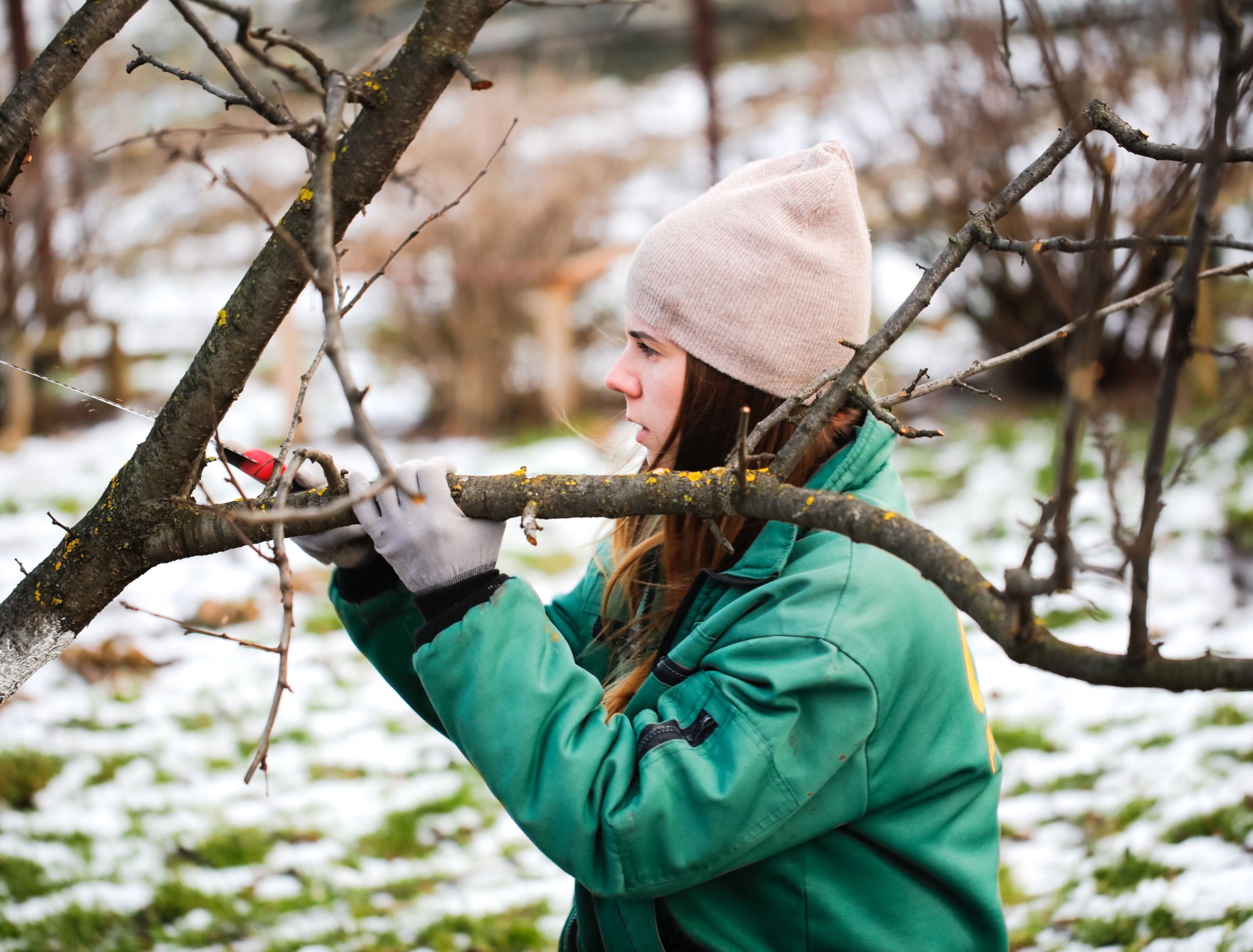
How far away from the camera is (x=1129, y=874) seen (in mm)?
2648

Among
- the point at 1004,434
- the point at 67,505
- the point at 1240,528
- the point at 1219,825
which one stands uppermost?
the point at 1004,434

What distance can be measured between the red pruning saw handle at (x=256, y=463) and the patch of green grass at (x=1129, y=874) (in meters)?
2.19

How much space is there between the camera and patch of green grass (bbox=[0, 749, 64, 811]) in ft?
10.7

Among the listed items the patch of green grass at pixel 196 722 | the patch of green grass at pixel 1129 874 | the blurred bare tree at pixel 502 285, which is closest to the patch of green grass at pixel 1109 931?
the patch of green grass at pixel 1129 874

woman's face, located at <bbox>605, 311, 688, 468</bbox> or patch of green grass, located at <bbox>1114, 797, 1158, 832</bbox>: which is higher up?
woman's face, located at <bbox>605, 311, 688, 468</bbox>

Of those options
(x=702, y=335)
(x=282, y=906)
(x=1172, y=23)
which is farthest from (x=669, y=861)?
(x=1172, y=23)

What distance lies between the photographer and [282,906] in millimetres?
2764

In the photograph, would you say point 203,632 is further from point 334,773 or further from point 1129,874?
point 334,773

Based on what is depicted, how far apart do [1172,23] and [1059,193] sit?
3.58 feet

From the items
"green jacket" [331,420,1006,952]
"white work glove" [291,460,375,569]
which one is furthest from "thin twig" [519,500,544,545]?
"white work glove" [291,460,375,569]

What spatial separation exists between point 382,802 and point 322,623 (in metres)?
1.50

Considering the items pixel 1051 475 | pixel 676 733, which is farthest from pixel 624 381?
pixel 1051 475

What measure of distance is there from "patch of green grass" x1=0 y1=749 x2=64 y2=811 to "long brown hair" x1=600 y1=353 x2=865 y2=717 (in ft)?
8.03

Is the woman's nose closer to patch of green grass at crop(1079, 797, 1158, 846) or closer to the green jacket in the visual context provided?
the green jacket
